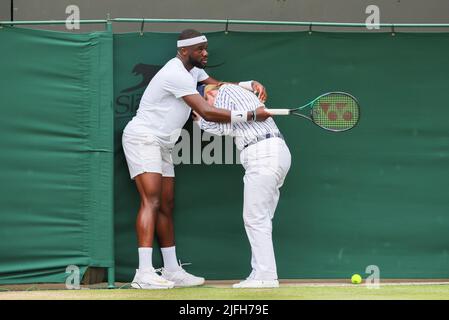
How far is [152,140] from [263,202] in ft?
3.24

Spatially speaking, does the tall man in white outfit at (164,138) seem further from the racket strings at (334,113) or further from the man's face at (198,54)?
the racket strings at (334,113)

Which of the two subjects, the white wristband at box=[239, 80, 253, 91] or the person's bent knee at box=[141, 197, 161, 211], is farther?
the white wristband at box=[239, 80, 253, 91]

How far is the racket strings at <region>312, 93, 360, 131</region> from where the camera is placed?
8281mm

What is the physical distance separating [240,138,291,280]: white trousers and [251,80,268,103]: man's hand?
345 millimetres

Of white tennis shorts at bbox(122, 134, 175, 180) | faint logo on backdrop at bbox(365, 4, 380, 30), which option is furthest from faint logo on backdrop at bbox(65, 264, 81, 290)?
faint logo on backdrop at bbox(365, 4, 380, 30)

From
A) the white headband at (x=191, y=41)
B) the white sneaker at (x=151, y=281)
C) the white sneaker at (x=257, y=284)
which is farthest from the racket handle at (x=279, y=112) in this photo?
the white sneaker at (x=151, y=281)

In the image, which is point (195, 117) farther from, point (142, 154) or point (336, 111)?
point (336, 111)

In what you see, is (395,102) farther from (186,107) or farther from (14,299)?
(14,299)

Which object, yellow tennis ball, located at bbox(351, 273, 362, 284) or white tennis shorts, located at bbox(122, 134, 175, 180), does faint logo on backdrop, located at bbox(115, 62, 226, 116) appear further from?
yellow tennis ball, located at bbox(351, 273, 362, 284)

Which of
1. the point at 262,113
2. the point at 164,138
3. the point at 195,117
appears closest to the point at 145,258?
the point at 164,138

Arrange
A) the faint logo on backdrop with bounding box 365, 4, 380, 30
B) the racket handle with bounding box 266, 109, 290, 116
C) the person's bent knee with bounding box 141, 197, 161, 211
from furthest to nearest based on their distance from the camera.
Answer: the faint logo on backdrop with bounding box 365, 4, 380, 30 → the person's bent knee with bounding box 141, 197, 161, 211 → the racket handle with bounding box 266, 109, 290, 116

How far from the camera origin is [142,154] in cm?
822

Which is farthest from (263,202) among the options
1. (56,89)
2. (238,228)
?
(56,89)

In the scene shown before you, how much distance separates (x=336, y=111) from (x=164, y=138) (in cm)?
135
